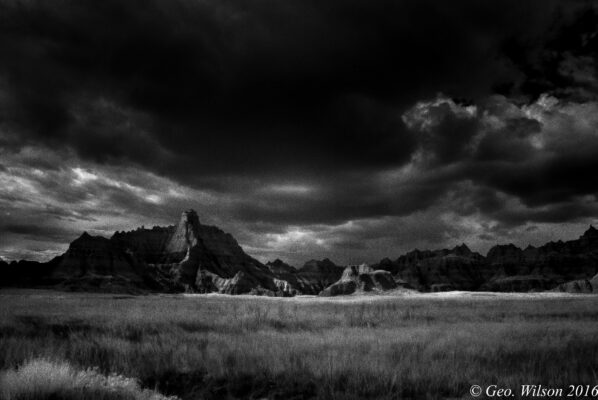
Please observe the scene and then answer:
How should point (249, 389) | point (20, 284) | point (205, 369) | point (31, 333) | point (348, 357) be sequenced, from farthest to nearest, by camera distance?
point (20, 284)
point (31, 333)
point (348, 357)
point (205, 369)
point (249, 389)

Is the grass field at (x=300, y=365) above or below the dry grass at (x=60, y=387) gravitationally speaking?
below

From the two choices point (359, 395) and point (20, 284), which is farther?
point (20, 284)

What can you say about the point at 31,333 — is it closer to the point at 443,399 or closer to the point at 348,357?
the point at 348,357

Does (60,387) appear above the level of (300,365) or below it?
above

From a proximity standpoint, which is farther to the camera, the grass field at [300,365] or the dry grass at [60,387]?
the grass field at [300,365]

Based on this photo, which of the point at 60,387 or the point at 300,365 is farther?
the point at 300,365

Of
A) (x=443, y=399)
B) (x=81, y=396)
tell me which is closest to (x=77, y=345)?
(x=81, y=396)

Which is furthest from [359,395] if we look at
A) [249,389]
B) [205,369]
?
[205,369]

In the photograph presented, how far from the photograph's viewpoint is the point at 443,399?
7141mm

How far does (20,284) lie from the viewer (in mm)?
182500

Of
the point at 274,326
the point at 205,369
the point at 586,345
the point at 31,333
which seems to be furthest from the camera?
the point at 274,326

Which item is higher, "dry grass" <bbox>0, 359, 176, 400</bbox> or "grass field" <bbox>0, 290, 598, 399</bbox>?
"dry grass" <bbox>0, 359, 176, 400</bbox>

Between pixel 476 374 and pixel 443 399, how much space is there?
1722mm

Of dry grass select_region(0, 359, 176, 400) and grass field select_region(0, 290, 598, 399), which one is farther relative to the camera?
grass field select_region(0, 290, 598, 399)
